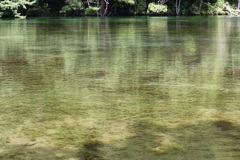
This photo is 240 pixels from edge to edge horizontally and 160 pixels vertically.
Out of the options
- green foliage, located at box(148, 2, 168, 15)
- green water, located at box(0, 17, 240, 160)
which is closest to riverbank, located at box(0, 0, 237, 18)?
green foliage, located at box(148, 2, 168, 15)

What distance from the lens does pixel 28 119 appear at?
4.13 metres

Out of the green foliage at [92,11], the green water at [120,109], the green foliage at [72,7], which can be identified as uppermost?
the green foliage at [72,7]

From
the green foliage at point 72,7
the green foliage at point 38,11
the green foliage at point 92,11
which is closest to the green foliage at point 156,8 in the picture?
the green foliage at point 92,11

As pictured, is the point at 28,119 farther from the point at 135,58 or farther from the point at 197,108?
the point at 135,58

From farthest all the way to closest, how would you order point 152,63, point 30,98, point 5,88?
point 152,63
point 5,88
point 30,98

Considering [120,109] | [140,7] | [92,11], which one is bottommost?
[120,109]

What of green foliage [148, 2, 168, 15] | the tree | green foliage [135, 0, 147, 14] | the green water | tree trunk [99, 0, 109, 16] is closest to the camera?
the green water

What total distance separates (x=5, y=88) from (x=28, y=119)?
→ 1.64 metres

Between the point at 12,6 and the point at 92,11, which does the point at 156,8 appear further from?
the point at 12,6

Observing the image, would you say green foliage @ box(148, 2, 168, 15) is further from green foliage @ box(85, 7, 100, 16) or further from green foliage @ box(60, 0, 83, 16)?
green foliage @ box(60, 0, 83, 16)

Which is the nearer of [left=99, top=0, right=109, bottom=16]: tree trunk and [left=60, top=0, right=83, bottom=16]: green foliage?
[left=60, top=0, right=83, bottom=16]: green foliage

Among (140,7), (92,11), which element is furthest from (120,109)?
(140,7)

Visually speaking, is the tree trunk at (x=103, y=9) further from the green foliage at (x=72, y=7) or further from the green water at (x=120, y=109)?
the green water at (x=120, y=109)

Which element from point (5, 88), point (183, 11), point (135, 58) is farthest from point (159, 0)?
point (5, 88)
